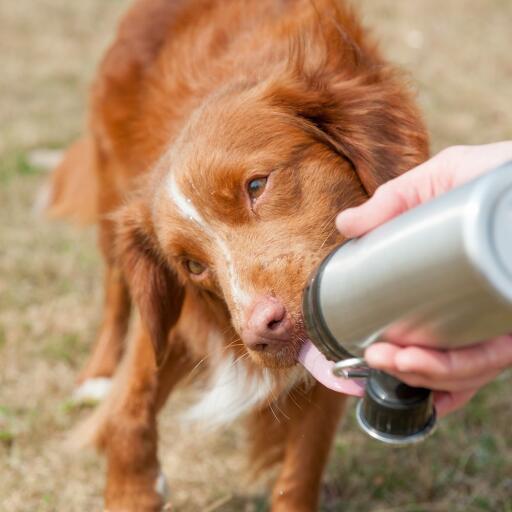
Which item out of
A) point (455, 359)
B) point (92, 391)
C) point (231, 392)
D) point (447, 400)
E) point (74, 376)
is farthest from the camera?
point (74, 376)

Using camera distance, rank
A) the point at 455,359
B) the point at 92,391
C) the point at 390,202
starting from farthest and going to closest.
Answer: the point at 92,391 < the point at 390,202 < the point at 455,359

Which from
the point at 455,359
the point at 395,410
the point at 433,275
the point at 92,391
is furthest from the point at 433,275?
the point at 92,391

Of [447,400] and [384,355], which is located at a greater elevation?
[384,355]

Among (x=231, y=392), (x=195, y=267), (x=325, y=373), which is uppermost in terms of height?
(x=325, y=373)

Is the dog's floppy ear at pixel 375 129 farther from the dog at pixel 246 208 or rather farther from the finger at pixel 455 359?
the finger at pixel 455 359

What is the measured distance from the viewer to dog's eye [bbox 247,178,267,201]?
9.16 ft

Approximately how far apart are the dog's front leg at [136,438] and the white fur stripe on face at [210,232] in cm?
76

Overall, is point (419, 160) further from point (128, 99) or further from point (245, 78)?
point (128, 99)

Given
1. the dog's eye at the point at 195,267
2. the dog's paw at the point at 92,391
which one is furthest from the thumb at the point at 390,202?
the dog's paw at the point at 92,391

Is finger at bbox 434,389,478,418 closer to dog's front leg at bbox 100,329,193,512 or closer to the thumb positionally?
the thumb

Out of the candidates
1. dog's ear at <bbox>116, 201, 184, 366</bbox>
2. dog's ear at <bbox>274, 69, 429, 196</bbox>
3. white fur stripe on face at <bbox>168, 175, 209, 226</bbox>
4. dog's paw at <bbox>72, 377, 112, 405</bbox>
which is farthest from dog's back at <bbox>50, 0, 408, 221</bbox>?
dog's paw at <bbox>72, 377, 112, 405</bbox>

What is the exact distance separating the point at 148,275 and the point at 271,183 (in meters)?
0.78

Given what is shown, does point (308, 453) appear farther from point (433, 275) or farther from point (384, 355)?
point (433, 275)

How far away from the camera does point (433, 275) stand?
5.02 ft
